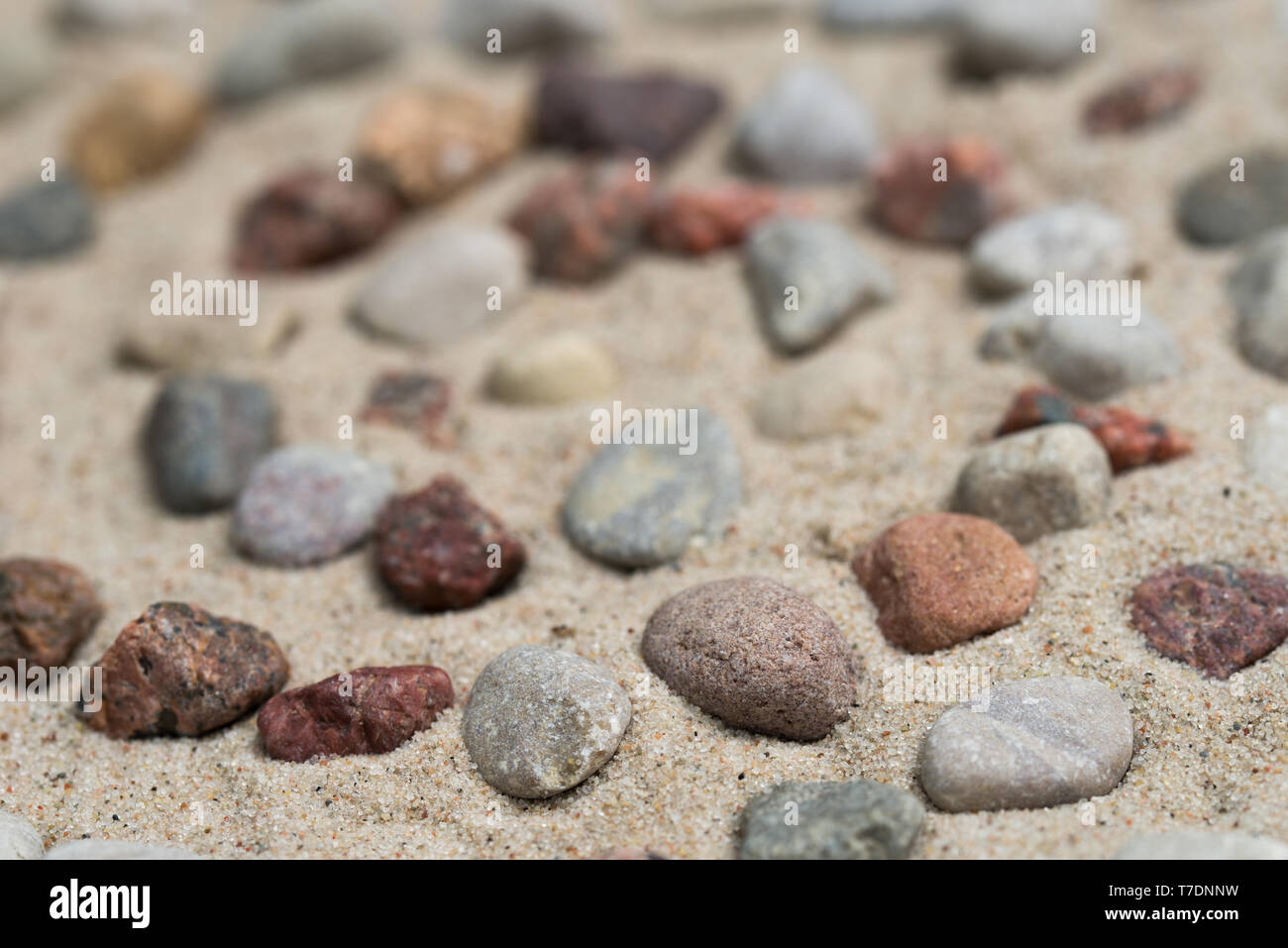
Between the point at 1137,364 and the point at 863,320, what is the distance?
0.91 meters

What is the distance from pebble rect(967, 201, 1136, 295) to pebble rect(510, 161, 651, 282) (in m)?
1.25

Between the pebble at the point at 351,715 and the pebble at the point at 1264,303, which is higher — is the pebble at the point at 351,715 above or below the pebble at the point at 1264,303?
below

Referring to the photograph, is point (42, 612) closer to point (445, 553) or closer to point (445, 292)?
point (445, 553)

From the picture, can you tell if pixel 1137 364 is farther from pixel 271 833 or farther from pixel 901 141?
pixel 271 833

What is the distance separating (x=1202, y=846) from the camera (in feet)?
7.13

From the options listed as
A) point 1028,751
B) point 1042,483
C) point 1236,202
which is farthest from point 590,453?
point 1236,202

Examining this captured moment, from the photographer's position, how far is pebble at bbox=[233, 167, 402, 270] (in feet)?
14.5

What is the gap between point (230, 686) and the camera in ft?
9.05

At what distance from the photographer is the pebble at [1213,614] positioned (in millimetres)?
2635

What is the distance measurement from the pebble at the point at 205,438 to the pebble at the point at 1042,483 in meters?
2.21

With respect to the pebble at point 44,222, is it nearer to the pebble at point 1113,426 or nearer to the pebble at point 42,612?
Answer: the pebble at point 42,612

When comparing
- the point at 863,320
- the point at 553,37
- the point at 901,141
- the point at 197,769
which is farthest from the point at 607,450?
the point at 553,37

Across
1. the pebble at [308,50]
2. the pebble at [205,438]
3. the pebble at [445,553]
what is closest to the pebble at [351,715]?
the pebble at [445,553]

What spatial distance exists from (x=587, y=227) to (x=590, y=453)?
1.08 meters
